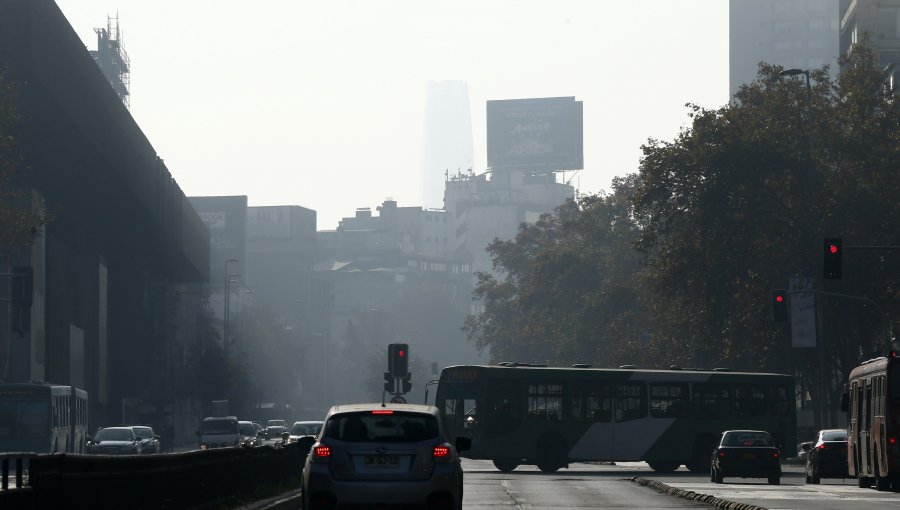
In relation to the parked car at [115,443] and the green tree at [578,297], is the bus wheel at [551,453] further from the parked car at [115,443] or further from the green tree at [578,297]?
the green tree at [578,297]

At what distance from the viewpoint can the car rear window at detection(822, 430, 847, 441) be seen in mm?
42938

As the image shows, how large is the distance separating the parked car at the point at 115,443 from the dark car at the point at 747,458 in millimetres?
21773

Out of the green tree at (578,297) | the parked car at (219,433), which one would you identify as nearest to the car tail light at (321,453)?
the parked car at (219,433)

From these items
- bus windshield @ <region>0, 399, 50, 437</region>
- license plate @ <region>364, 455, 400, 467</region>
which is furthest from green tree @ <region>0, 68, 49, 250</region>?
license plate @ <region>364, 455, 400, 467</region>

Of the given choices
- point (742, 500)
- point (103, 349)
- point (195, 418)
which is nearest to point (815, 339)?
point (742, 500)

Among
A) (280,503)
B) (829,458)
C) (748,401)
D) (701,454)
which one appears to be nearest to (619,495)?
(280,503)

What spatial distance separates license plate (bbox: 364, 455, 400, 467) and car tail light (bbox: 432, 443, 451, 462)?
1.44 ft

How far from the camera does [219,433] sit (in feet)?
238

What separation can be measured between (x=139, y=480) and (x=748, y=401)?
112 ft

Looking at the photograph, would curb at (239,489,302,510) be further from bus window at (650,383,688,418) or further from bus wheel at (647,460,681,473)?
bus wheel at (647,460,681,473)

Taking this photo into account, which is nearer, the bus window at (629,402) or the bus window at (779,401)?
the bus window at (629,402)

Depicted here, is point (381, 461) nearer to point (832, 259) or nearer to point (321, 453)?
point (321, 453)

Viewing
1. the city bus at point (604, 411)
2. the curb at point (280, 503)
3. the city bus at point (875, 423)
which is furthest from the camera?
the city bus at point (604, 411)

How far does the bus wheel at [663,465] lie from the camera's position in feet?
161
